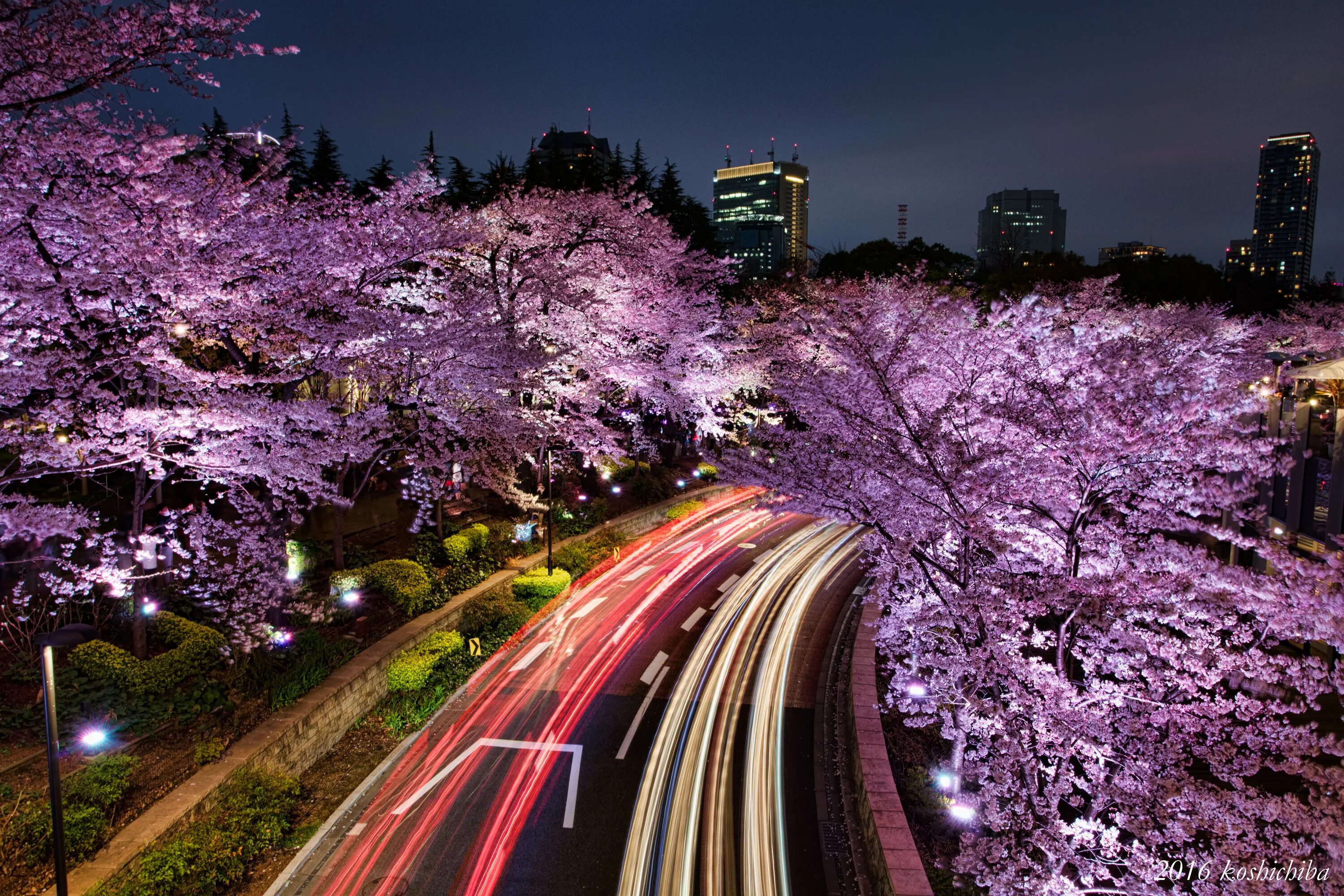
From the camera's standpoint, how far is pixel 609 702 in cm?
1246

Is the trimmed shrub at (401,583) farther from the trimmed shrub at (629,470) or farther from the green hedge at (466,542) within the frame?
the trimmed shrub at (629,470)

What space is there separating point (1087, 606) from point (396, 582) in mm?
13360

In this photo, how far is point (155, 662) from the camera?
9.72 metres

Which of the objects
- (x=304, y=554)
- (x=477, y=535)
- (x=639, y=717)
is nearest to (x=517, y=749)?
(x=639, y=717)

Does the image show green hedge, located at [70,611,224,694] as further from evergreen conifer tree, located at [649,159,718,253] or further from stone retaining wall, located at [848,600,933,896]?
evergreen conifer tree, located at [649,159,718,253]

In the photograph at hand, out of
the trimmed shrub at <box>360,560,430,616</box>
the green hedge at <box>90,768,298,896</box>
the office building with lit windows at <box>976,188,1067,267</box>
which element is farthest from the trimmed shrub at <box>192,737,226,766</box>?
the office building with lit windows at <box>976,188,1067,267</box>

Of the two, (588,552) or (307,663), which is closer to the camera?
(307,663)

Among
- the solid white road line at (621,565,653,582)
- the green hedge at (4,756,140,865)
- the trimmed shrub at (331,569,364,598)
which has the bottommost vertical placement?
the solid white road line at (621,565,653,582)

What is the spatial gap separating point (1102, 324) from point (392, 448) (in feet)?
68.2

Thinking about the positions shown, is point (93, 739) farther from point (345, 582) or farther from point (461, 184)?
point (461, 184)

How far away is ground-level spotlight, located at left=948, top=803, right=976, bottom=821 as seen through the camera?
8258 mm

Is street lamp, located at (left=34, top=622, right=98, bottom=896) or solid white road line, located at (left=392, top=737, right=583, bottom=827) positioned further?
solid white road line, located at (left=392, top=737, right=583, bottom=827)

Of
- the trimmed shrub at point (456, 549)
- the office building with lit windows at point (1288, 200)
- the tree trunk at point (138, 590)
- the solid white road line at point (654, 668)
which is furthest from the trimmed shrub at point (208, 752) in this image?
the office building with lit windows at point (1288, 200)

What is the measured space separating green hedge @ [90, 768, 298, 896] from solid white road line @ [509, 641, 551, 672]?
16.6ft
